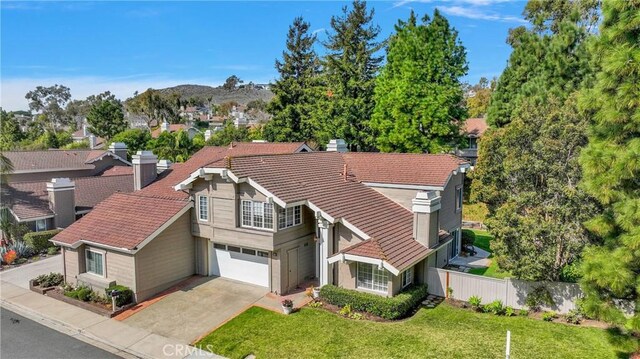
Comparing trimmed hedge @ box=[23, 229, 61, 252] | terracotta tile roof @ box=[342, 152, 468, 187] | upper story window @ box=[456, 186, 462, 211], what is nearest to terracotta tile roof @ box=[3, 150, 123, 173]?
trimmed hedge @ box=[23, 229, 61, 252]

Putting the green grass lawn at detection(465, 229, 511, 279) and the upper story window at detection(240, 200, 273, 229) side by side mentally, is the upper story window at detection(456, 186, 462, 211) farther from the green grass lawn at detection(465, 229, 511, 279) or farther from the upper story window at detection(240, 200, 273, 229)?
the upper story window at detection(240, 200, 273, 229)

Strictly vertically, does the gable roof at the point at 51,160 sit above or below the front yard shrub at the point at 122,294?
above

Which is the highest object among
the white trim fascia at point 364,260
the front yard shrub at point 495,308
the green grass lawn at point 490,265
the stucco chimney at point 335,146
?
the stucco chimney at point 335,146

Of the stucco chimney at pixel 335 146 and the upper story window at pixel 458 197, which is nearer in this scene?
the upper story window at pixel 458 197

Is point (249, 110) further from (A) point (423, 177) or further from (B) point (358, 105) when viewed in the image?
(A) point (423, 177)

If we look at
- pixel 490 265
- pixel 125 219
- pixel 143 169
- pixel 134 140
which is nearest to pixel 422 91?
pixel 490 265

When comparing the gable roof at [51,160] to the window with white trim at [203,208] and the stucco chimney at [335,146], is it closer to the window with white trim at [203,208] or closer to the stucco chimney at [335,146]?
the window with white trim at [203,208]

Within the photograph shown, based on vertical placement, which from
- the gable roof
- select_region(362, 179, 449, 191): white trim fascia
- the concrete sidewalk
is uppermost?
the gable roof

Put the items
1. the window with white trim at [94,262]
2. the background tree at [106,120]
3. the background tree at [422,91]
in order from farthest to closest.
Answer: the background tree at [106,120] → the background tree at [422,91] → the window with white trim at [94,262]

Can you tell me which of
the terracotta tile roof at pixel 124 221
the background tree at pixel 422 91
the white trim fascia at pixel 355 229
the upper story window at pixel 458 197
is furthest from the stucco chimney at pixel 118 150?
the upper story window at pixel 458 197
